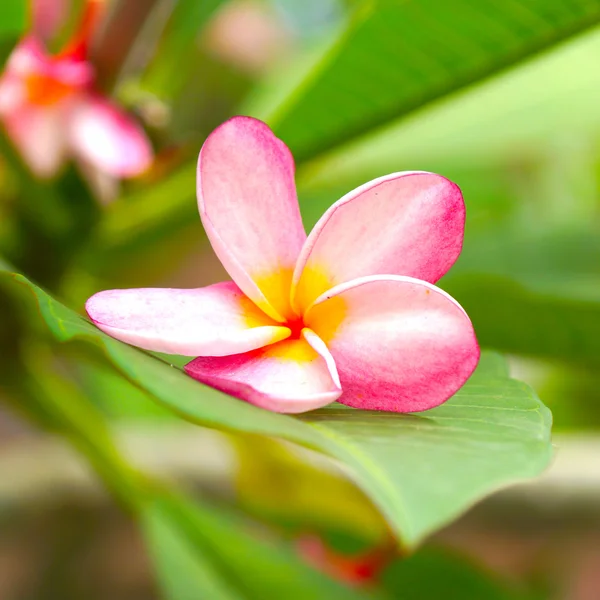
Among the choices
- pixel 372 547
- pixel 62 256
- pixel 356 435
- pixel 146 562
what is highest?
pixel 356 435

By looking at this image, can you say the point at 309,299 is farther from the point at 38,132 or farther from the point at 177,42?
the point at 177,42

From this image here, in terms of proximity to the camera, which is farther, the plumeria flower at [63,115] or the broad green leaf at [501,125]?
the broad green leaf at [501,125]

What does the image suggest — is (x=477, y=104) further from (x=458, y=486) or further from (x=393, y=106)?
(x=458, y=486)

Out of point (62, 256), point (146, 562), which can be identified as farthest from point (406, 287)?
point (146, 562)

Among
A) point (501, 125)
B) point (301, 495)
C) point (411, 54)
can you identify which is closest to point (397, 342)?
point (411, 54)

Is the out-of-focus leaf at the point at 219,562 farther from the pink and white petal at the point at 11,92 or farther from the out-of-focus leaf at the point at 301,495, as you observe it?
the pink and white petal at the point at 11,92

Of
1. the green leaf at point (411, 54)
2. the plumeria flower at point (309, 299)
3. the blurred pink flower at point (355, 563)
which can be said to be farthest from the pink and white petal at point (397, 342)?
the blurred pink flower at point (355, 563)
